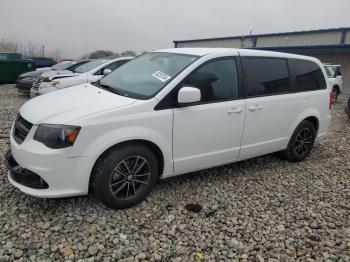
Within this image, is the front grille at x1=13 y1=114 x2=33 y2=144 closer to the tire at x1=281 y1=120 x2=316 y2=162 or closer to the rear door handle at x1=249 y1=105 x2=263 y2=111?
the rear door handle at x1=249 y1=105 x2=263 y2=111

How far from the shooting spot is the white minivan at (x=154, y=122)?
10.2 feet

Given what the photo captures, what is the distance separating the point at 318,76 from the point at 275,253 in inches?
131

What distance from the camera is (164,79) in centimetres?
370

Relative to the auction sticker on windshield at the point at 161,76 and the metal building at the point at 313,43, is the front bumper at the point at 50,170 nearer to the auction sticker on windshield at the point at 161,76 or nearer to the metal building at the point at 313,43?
the auction sticker on windshield at the point at 161,76

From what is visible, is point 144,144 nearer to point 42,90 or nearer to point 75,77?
point 75,77

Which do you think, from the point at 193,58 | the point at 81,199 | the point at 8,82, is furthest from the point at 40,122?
the point at 8,82

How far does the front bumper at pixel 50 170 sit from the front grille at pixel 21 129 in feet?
0.28

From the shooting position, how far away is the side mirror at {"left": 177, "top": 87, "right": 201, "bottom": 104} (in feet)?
11.4

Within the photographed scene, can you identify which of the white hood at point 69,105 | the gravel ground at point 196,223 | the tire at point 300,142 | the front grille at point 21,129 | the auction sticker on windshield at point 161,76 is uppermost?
the auction sticker on windshield at point 161,76

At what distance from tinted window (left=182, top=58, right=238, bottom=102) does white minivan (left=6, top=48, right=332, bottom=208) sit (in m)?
0.01

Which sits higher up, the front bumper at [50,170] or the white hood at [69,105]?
the white hood at [69,105]

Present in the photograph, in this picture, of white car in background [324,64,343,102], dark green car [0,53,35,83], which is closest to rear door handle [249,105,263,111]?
white car in background [324,64,343,102]

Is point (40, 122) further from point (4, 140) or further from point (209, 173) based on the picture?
point (4, 140)

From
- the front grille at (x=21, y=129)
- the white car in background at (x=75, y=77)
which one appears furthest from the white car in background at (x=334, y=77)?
the front grille at (x=21, y=129)
